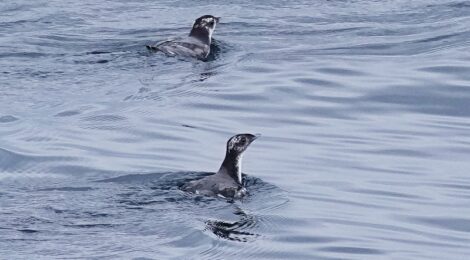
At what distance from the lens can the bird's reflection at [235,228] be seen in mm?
13670

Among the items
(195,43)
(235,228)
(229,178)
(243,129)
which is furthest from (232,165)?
(195,43)

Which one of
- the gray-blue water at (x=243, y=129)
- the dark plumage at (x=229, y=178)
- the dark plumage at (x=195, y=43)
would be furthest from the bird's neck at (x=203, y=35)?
the dark plumage at (x=229, y=178)

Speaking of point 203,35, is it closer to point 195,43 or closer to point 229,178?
point 195,43

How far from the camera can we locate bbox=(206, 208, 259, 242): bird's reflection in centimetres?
1367

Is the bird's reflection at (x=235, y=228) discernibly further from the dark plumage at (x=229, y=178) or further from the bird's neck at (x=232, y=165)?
the bird's neck at (x=232, y=165)

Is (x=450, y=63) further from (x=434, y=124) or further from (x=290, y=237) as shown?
(x=290, y=237)

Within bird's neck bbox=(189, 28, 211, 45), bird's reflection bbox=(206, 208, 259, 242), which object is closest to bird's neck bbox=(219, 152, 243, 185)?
bird's reflection bbox=(206, 208, 259, 242)

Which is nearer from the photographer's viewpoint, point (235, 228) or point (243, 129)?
point (235, 228)

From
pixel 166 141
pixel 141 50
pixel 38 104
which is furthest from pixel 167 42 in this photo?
pixel 166 141

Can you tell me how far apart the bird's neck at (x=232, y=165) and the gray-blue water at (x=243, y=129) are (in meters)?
0.29

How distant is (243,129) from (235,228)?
439 cm

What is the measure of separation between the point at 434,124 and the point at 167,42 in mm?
→ 4908

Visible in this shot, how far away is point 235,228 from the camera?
551 inches

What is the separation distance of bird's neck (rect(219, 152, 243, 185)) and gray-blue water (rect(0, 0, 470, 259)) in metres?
0.29
